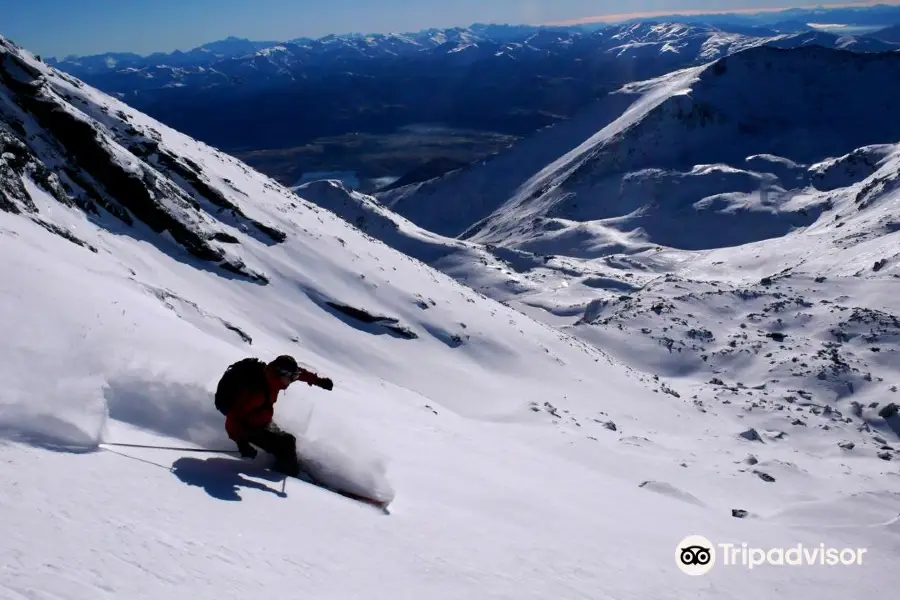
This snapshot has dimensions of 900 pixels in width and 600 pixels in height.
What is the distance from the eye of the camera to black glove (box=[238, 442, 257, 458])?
309 inches

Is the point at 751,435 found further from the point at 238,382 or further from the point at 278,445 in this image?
the point at 238,382

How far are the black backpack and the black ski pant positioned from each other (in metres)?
0.50

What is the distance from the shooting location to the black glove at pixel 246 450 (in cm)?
786

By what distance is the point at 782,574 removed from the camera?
1015cm

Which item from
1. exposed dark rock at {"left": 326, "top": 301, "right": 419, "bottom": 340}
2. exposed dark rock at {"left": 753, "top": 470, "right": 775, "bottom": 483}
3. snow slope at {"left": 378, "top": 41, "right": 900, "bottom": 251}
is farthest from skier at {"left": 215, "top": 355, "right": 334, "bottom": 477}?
snow slope at {"left": 378, "top": 41, "right": 900, "bottom": 251}

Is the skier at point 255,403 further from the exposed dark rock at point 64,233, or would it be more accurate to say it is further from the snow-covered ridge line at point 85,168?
the snow-covered ridge line at point 85,168

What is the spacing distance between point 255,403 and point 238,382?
0.33m

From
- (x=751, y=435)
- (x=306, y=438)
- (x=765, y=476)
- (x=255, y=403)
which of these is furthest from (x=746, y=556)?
(x=751, y=435)

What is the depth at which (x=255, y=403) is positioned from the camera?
25.5 feet

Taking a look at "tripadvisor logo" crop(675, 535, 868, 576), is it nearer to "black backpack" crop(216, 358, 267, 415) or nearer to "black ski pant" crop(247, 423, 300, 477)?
"black ski pant" crop(247, 423, 300, 477)

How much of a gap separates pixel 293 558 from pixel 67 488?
208 centimetres

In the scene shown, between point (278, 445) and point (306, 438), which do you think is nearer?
point (278, 445)

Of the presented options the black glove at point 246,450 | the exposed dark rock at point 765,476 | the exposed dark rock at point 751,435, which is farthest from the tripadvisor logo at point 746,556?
the exposed dark rock at point 751,435

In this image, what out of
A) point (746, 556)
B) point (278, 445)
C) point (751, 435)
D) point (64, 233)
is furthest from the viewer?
point (751, 435)
